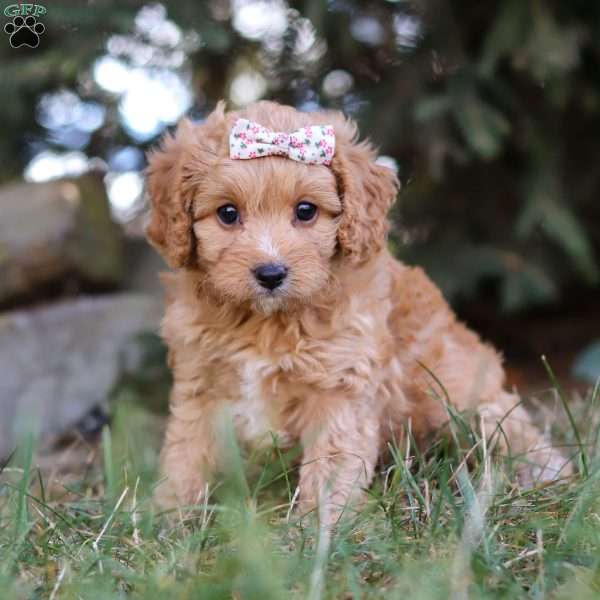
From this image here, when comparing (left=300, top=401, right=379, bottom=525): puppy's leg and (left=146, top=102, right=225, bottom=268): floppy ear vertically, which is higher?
(left=146, top=102, right=225, bottom=268): floppy ear

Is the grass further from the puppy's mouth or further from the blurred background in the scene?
the blurred background

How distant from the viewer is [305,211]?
353 cm

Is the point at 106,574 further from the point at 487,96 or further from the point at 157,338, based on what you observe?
the point at 487,96

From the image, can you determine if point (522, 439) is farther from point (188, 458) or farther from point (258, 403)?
point (188, 458)

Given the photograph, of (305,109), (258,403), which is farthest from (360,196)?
(305,109)

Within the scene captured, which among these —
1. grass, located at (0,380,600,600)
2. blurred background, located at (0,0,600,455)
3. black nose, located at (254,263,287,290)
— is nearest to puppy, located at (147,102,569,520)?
black nose, located at (254,263,287,290)

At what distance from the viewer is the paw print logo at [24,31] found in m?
5.57

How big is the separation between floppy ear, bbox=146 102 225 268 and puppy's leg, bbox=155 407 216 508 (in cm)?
68

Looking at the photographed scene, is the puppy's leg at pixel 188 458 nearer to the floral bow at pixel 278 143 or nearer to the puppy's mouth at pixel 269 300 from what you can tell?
the puppy's mouth at pixel 269 300

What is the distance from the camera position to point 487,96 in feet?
20.2

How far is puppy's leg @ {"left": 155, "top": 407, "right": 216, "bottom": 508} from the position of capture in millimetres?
3721

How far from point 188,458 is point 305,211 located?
1179 mm

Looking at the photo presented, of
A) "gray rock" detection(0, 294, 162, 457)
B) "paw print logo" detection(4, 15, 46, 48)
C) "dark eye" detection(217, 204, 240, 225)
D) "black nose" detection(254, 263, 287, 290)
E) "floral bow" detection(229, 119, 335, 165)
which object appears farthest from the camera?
"gray rock" detection(0, 294, 162, 457)

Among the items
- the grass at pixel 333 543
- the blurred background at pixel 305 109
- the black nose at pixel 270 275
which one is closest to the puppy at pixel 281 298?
the black nose at pixel 270 275
